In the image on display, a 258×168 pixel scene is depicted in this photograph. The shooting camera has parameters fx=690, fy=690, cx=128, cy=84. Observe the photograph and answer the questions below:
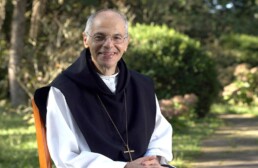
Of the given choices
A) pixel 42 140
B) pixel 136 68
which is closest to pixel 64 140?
pixel 42 140

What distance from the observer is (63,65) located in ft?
41.1

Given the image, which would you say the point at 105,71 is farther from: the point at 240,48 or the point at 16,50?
the point at 240,48

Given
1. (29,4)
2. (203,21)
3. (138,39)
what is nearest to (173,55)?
(138,39)

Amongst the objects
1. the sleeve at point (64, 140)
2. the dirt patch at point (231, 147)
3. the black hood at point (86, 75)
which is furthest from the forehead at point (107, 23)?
the dirt patch at point (231, 147)

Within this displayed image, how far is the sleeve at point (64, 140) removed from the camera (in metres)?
3.57

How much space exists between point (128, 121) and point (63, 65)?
881 cm

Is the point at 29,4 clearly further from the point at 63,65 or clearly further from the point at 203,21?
the point at 203,21

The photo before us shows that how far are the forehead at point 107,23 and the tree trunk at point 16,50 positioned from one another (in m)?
11.4

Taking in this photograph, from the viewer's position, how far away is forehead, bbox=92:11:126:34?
364 cm

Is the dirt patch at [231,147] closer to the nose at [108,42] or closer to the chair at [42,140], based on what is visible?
the chair at [42,140]

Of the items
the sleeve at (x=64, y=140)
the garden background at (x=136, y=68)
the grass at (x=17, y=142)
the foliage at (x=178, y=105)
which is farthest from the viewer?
the foliage at (x=178, y=105)

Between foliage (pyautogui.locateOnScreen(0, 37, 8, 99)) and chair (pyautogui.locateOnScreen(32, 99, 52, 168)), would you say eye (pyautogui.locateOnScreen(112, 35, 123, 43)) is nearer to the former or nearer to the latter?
chair (pyautogui.locateOnScreen(32, 99, 52, 168))

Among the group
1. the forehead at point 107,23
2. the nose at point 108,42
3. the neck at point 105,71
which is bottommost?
the neck at point 105,71

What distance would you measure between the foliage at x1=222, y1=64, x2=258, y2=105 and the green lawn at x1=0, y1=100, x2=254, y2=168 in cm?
62
